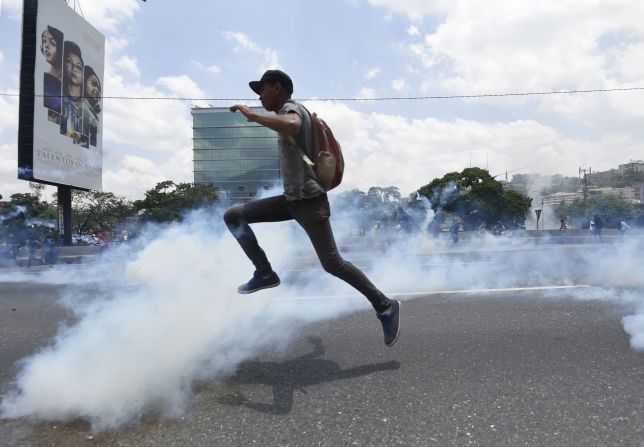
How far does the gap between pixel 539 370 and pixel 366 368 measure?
1244 millimetres

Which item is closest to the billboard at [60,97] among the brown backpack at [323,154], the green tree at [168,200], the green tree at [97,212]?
the green tree at [168,200]

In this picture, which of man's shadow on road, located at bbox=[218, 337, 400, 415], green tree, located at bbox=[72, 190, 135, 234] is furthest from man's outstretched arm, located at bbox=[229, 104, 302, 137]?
green tree, located at bbox=[72, 190, 135, 234]

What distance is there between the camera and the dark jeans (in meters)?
2.96

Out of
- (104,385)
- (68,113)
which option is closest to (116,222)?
(68,113)

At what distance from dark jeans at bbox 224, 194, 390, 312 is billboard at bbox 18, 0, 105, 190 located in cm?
2031

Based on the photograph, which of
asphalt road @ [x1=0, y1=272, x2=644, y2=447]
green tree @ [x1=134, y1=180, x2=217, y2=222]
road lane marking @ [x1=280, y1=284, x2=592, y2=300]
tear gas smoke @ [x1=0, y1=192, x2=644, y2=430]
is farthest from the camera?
green tree @ [x1=134, y1=180, x2=217, y2=222]

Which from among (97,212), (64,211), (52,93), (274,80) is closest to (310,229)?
(274,80)

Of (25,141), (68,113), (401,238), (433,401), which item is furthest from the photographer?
(68,113)

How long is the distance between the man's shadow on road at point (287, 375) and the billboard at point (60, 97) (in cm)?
2073

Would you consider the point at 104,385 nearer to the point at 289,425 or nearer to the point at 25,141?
the point at 289,425

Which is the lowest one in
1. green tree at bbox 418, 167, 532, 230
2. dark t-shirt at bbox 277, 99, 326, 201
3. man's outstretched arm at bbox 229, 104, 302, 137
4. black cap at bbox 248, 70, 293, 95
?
dark t-shirt at bbox 277, 99, 326, 201

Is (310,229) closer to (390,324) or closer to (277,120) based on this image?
(277,120)

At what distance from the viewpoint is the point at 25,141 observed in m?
21.3

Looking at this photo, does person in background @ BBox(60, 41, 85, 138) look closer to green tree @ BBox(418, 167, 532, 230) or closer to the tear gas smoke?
the tear gas smoke
